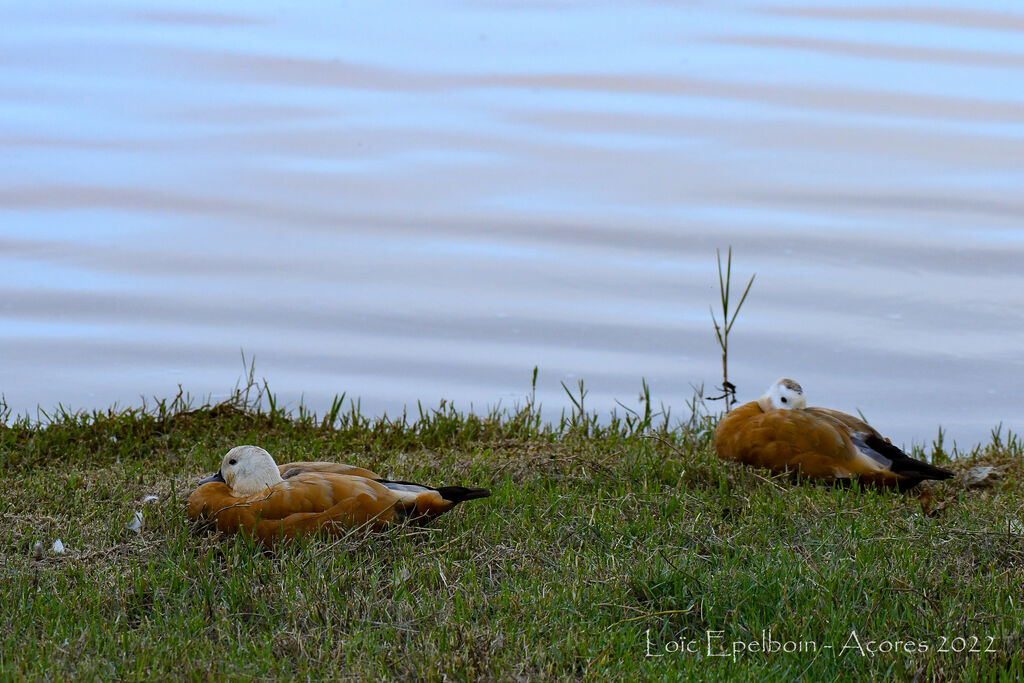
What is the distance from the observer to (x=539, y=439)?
6602 mm

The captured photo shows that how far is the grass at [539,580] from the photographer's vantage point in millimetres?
3773

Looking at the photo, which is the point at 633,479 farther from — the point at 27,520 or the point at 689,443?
the point at 27,520

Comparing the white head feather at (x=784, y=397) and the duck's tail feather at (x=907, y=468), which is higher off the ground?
the white head feather at (x=784, y=397)

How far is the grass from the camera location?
12.4 ft

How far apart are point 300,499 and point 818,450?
245cm

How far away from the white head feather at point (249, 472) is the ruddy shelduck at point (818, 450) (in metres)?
2.24

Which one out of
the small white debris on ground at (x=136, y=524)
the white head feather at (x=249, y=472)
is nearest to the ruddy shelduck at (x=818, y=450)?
the white head feather at (x=249, y=472)

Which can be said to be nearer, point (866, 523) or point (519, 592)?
point (519, 592)

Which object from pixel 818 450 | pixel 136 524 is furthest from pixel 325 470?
pixel 818 450

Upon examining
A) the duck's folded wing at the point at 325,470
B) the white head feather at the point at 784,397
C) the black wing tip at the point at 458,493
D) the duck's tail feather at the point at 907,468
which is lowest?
the black wing tip at the point at 458,493

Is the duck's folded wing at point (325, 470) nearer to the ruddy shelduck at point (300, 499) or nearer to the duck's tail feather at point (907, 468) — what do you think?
the ruddy shelduck at point (300, 499)

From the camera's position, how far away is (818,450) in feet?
18.5

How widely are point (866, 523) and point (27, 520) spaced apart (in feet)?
11.3

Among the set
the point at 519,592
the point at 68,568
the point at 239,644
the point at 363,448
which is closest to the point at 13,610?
the point at 68,568
